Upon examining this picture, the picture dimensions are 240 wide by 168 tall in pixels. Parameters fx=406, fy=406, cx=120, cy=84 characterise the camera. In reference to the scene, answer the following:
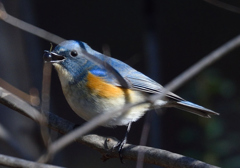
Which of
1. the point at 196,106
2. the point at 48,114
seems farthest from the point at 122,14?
the point at 48,114

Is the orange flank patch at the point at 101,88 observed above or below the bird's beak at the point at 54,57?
below

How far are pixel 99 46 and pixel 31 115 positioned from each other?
3858 millimetres

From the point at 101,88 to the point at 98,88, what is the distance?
0.08ft

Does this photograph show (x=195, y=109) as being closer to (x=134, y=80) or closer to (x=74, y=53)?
(x=134, y=80)

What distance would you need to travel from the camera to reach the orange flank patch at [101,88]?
3211mm

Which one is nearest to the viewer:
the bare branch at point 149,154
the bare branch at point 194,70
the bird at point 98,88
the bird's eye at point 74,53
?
the bare branch at point 194,70

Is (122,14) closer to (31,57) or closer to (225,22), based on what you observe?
(225,22)

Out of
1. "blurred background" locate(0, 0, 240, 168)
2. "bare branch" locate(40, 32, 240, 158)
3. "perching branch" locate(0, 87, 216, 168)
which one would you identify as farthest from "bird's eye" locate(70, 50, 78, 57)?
"bare branch" locate(40, 32, 240, 158)

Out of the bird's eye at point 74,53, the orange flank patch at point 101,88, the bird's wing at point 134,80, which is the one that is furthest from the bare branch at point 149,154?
the bird's eye at point 74,53

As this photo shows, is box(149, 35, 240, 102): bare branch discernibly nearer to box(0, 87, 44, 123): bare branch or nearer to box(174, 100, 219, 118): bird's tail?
box(0, 87, 44, 123): bare branch

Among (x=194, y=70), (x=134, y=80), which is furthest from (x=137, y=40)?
(x=194, y=70)

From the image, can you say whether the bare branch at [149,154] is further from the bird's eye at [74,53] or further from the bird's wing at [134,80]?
the bird's eye at [74,53]

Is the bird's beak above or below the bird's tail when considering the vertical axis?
above

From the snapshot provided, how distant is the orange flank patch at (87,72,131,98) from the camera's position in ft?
10.5
